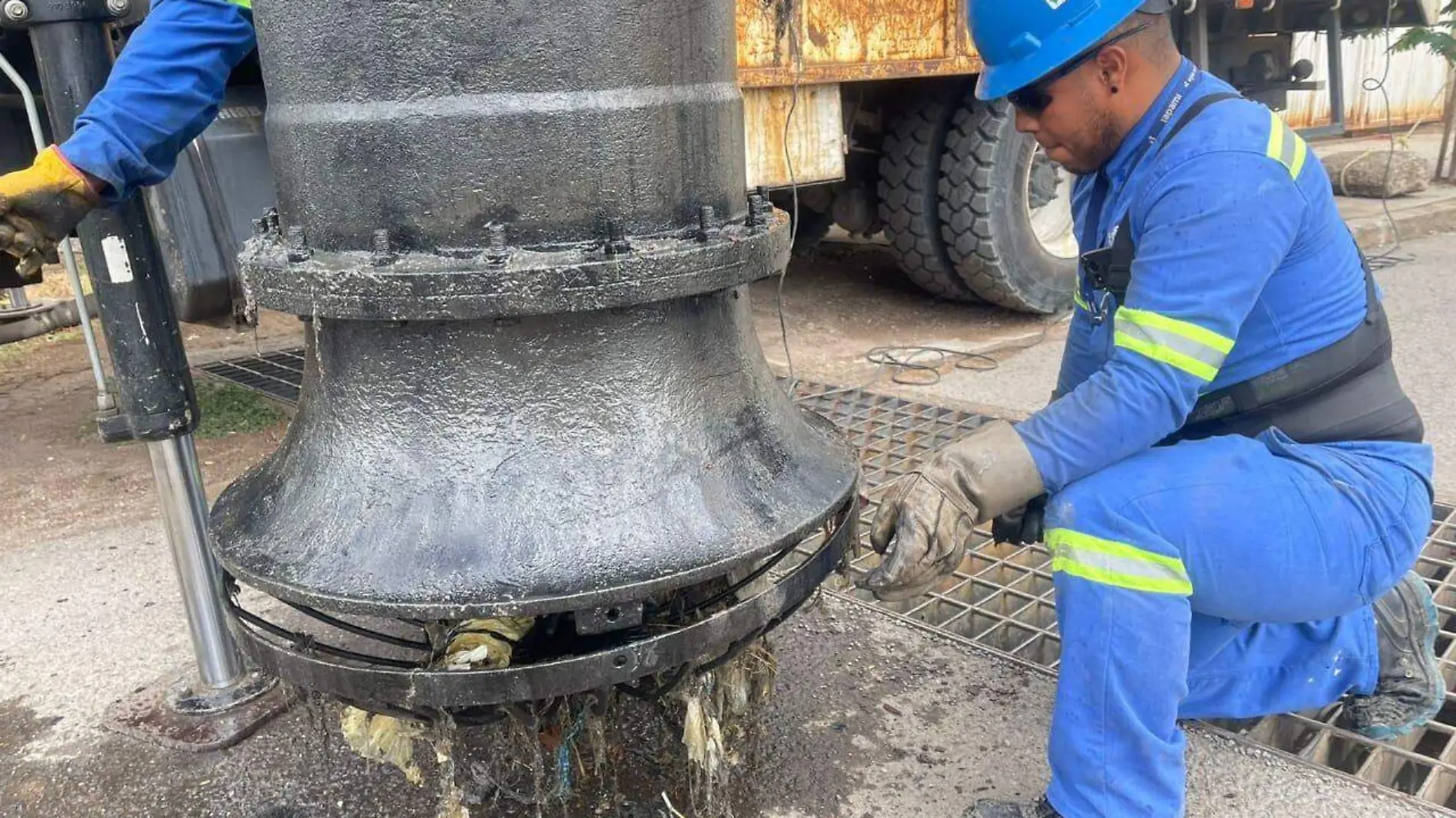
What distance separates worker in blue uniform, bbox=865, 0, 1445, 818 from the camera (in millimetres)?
1680

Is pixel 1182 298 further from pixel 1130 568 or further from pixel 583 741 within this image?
pixel 583 741

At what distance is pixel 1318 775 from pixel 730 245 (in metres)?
1.48

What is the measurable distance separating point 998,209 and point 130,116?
13.9 feet

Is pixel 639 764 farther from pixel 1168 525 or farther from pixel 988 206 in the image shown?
pixel 988 206

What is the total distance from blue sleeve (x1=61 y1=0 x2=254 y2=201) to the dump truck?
942 millimetres

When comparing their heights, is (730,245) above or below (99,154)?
below

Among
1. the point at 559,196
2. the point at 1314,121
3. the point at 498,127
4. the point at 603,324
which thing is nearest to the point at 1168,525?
the point at 603,324

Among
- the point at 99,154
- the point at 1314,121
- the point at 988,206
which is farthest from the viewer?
the point at 1314,121

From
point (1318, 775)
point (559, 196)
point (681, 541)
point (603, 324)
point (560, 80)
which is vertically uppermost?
point (560, 80)

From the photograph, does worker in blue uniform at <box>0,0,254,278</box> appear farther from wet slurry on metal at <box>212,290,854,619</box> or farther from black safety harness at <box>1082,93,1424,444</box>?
black safety harness at <box>1082,93,1424,444</box>

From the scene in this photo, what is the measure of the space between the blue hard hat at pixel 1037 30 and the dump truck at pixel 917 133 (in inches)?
55.8

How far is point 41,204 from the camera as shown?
1671 millimetres

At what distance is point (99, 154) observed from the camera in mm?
1701

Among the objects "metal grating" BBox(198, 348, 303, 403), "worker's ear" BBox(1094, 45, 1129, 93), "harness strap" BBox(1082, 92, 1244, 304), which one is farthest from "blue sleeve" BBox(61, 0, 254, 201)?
"metal grating" BBox(198, 348, 303, 403)
